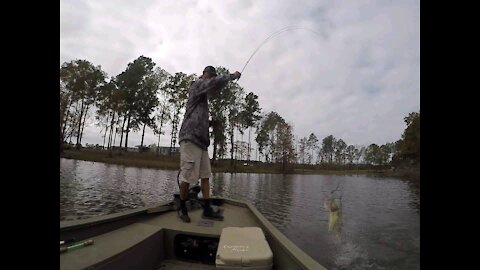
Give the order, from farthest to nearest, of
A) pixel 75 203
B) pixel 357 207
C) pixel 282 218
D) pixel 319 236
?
pixel 357 207
pixel 282 218
pixel 75 203
pixel 319 236

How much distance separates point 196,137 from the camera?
3344 millimetres

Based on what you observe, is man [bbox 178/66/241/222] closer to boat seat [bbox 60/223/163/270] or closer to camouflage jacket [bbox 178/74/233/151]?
camouflage jacket [bbox 178/74/233/151]

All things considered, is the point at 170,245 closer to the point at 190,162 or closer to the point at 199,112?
the point at 190,162

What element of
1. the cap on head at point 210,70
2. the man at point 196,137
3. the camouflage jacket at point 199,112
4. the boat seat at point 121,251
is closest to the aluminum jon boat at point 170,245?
the boat seat at point 121,251

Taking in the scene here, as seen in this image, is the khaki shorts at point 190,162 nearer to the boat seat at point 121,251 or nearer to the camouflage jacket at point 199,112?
the camouflage jacket at point 199,112

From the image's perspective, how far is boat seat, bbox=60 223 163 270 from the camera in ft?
5.92

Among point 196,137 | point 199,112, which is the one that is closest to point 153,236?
point 196,137

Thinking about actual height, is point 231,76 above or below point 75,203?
above
